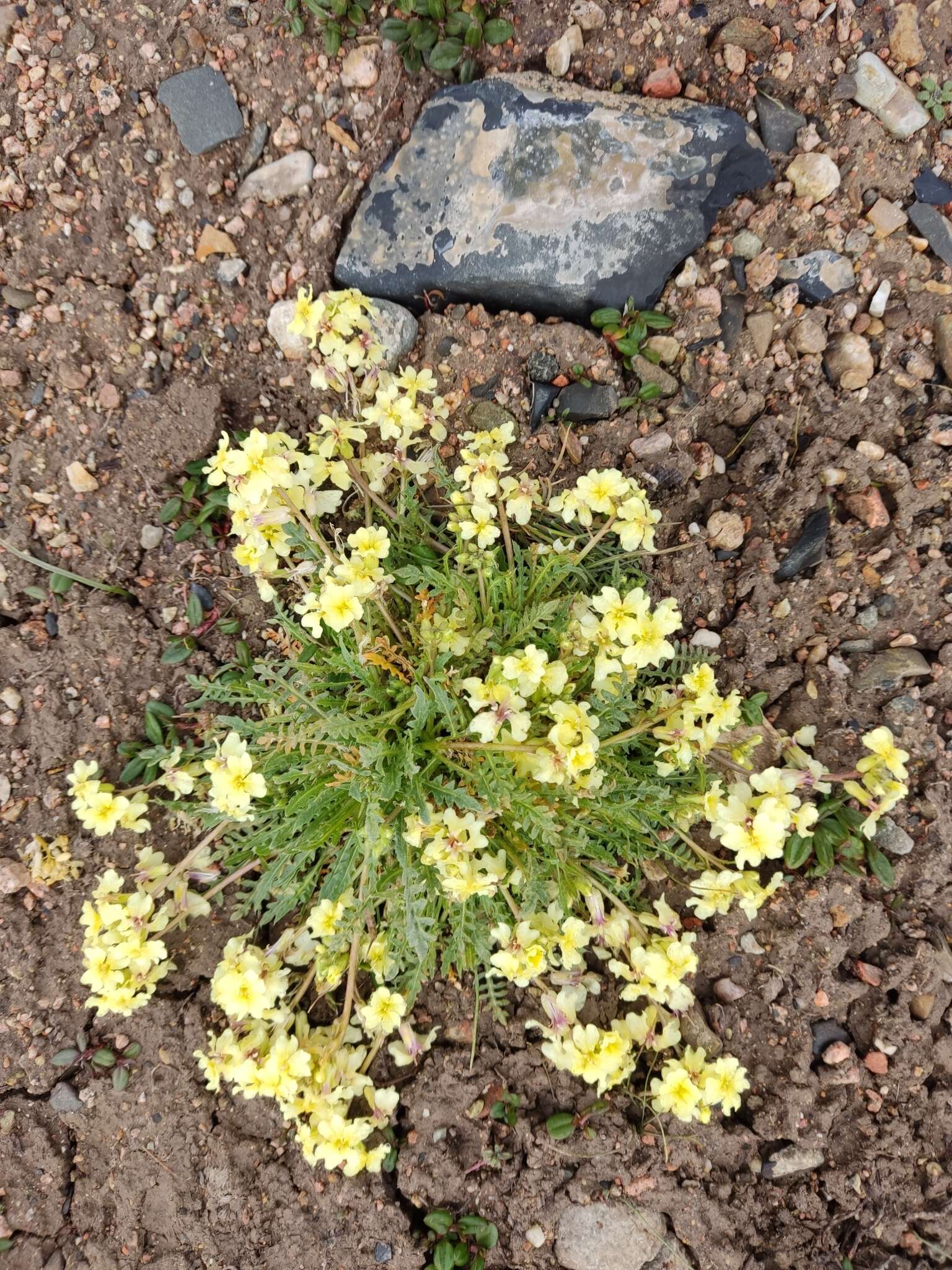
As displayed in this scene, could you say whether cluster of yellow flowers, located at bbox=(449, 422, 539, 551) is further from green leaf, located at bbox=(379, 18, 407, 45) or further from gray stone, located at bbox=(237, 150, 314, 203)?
green leaf, located at bbox=(379, 18, 407, 45)

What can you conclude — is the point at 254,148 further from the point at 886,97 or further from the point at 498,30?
the point at 886,97

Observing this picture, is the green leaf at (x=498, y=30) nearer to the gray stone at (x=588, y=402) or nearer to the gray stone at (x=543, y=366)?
the gray stone at (x=543, y=366)

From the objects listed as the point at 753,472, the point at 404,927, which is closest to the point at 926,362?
the point at 753,472

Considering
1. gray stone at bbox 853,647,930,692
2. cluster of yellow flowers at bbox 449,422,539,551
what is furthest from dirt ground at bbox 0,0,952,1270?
cluster of yellow flowers at bbox 449,422,539,551

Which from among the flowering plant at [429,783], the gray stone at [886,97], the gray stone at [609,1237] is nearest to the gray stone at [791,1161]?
the gray stone at [609,1237]

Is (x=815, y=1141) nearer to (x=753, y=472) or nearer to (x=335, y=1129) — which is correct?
(x=335, y=1129)

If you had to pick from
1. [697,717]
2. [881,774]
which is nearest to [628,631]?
[697,717]
